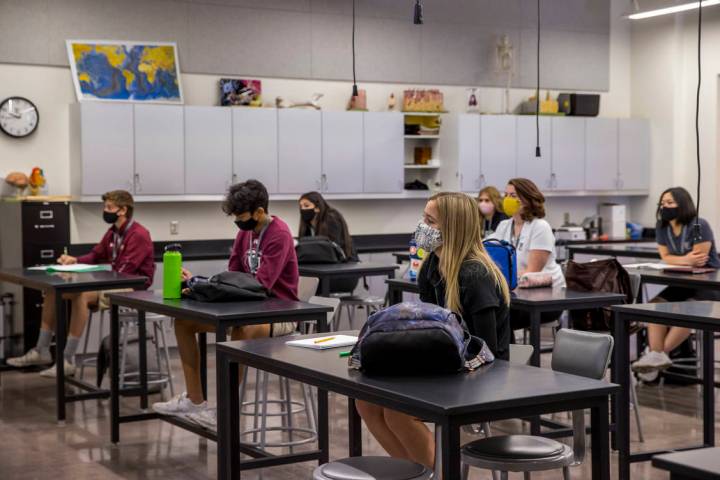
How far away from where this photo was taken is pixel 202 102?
29.4 feet

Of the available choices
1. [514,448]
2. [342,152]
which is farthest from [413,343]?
[342,152]

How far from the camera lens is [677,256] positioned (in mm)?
6730

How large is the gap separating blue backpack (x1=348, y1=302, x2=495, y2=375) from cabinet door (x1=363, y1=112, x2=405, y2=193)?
21.4 feet

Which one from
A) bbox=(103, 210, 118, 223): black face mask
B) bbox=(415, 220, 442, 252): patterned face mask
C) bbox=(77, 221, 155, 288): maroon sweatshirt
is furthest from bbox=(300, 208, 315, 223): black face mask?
bbox=(415, 220, 442, 252): patterned face mask

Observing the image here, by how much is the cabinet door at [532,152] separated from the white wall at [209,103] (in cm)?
Result: 37

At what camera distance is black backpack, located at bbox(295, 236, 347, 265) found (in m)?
7.35

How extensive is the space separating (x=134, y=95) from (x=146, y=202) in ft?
3.07

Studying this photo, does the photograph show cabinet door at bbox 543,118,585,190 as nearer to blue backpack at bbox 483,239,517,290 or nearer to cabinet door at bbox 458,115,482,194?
cabinet door at bbox 458,115,482,194

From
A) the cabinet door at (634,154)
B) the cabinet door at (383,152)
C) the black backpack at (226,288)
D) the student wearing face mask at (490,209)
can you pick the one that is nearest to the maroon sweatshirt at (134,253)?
the black backpack at (226,288)

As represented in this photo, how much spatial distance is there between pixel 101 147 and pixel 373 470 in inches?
234

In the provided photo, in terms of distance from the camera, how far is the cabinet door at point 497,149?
9.95 metres

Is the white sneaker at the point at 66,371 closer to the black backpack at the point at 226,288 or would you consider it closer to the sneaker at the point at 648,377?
the black backpack at the point at 226,288

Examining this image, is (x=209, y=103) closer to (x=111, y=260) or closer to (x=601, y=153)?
(x=111, y=260)

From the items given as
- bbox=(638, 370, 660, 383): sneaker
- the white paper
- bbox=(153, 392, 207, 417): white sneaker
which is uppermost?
the white paper
